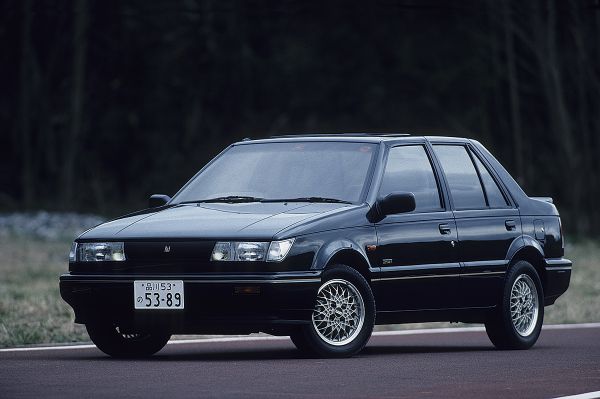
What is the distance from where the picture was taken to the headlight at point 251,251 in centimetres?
1088

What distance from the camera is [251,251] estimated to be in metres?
10.9

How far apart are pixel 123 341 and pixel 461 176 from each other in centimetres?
306

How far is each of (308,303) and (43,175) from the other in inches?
1689

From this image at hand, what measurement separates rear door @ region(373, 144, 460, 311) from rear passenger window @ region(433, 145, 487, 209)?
0.63 ft

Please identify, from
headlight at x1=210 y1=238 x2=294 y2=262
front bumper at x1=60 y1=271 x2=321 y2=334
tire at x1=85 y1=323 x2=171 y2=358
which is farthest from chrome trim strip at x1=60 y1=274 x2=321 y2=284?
tire at x1=85 y1=323 x2=171 y2=358

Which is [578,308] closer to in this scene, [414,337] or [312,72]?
[414,337]

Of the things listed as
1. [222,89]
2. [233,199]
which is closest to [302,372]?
[233,199]

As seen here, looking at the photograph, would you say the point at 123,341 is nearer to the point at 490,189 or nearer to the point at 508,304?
the point at 508,304

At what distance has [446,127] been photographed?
53.4 metres

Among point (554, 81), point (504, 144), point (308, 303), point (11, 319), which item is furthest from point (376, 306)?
point (504, 144)

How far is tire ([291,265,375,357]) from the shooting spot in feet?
36.6

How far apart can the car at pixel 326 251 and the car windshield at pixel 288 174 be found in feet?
0.04

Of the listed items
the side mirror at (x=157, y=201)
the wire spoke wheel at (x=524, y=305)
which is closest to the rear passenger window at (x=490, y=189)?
the wire spoke wheel at (x=524, y=305)

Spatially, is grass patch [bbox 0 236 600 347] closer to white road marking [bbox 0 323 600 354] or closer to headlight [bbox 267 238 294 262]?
white road marking [bbox 0 323 600 354]
